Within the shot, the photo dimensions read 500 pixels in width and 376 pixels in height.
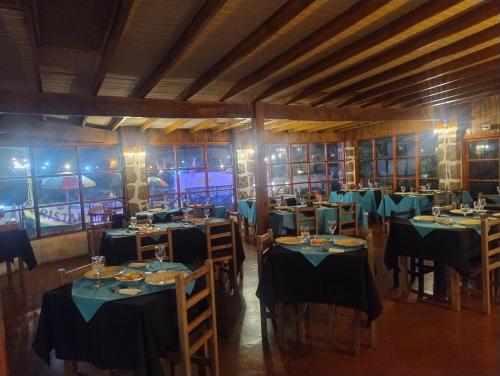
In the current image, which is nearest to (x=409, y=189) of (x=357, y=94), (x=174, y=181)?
(x=357, y=94)

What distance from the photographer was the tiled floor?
2834 mm

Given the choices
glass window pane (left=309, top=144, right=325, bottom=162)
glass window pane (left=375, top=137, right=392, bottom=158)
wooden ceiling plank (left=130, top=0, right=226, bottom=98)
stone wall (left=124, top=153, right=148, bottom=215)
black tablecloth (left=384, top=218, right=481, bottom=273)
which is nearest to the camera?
wooden ceiling plank (left=130, top=0, right=226, bottom=98)

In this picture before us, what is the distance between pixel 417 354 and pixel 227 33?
10.7ft

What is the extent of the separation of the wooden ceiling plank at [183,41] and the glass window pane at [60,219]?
4138 mm

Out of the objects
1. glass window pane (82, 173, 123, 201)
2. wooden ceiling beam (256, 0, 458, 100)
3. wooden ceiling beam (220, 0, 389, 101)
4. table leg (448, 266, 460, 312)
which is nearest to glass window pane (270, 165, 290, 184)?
glass window pane (82, 173, 123, 201)

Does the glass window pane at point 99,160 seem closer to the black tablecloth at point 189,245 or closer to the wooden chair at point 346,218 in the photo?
the black tablecloth at point 189,245

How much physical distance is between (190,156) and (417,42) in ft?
21.3

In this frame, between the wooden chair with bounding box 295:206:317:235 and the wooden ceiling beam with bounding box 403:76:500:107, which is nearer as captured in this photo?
the wooden chair with bounding box 295:206:317:235

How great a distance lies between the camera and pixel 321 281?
311 centimetres

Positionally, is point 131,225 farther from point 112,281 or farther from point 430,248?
point 430,248

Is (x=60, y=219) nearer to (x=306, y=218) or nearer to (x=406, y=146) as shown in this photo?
(x=306, y=218)

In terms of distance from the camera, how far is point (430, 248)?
13.0 feet

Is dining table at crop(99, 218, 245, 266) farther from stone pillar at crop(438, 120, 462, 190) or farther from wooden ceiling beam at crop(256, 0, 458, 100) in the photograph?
stone pillar at crop(438, 120, 462, 190)

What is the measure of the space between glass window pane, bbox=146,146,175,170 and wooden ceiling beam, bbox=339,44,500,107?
4476 millimetres
